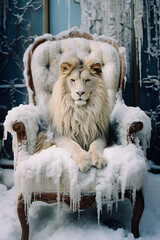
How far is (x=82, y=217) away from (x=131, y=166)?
2.00 ft

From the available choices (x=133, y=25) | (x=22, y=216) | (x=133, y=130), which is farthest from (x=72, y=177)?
(x=133, y=25)

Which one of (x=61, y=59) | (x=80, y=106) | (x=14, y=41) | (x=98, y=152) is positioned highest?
(x=14, y=41)

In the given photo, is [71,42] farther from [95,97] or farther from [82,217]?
[82,217]

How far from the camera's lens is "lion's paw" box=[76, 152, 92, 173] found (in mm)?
1235

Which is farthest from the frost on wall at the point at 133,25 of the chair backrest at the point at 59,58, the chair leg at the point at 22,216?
the chair leg at the point at 22,216

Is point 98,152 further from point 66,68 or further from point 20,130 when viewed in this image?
point 66,68

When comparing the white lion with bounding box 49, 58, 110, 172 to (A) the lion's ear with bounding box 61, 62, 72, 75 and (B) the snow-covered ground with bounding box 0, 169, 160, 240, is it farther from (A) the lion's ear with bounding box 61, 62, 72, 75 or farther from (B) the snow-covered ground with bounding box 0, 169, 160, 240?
(B) the snow-covered ground with bounding box 0, 169, 160, 240

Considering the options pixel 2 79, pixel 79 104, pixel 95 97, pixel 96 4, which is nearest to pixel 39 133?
pixel 79 104

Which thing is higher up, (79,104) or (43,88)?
(43,88)

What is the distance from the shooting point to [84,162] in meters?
1.25

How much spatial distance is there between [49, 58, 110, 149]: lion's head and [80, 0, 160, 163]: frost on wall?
1.26m

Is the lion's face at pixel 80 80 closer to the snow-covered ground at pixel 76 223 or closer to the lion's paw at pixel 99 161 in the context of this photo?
the lion's paw at pixel 99 161

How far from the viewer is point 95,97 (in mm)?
1603

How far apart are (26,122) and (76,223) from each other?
0.77 m
